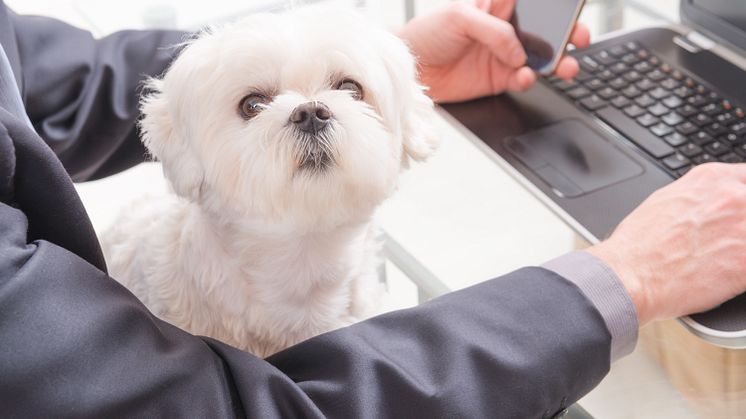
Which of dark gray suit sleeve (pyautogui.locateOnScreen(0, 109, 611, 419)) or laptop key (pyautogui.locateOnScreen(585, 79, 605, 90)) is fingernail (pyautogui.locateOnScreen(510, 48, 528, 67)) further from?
dark gray suit sleeve (pyautogui.locateOnScreen(0, 109, 611, 419))

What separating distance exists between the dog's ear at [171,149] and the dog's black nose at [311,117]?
0.38ft

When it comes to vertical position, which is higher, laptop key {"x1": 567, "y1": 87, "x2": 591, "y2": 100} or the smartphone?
the smartphone

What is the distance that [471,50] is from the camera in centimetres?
108

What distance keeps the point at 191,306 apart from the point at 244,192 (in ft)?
0.59

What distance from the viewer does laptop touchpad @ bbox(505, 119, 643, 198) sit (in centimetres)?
91

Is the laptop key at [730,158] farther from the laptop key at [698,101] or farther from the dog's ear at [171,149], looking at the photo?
the dog's ear at [171,149]

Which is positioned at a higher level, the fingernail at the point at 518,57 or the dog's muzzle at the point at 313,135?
the dog's muzzle at the point at 313,135

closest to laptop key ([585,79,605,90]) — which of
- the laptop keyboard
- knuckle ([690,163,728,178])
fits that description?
the laptop keyboard

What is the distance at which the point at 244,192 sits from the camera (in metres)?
0.75

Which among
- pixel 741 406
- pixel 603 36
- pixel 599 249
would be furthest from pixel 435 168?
pixel 741 406

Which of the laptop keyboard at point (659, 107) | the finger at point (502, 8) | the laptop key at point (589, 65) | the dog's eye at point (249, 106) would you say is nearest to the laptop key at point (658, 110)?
the laptop keyboard at point (659, 107)

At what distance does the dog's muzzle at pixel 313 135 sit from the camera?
28.2 inches

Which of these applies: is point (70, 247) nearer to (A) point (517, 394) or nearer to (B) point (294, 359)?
(B) point (294, 359)

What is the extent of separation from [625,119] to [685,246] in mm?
223
